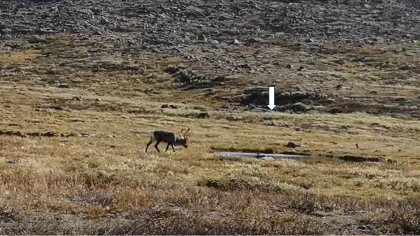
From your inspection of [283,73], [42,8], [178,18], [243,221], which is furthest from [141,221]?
[42,8]

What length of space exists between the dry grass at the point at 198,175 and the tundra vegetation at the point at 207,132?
64 millimetres

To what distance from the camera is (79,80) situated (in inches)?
3546

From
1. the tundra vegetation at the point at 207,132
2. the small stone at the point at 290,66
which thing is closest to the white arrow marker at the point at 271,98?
the tundra vegetation at the point at 207,132

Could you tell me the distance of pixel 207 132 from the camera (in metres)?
46.6

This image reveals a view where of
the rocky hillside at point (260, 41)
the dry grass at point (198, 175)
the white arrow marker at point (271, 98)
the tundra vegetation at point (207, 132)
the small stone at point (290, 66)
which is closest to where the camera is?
the dry grass at point (198, 175)

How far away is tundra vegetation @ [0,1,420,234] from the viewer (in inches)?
437

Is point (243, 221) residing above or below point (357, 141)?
above

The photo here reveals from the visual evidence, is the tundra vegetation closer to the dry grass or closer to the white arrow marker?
the dry grass

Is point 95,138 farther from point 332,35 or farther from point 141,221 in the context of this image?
point 332,35

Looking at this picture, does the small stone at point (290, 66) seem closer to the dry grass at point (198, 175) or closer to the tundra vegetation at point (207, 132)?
the tundra vegetation at point (207, 132)

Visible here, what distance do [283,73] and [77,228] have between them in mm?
80845

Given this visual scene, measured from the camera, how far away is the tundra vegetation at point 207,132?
1109 cm

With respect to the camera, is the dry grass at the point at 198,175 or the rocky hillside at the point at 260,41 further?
the rocky hillside at the point at 260,41

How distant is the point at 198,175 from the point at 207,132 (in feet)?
82.2
